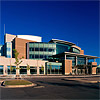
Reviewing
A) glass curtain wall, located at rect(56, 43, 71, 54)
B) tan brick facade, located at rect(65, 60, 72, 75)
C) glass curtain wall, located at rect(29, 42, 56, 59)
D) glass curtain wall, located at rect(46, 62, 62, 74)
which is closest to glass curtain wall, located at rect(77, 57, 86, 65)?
glass curtain wall, located at rect(56, 43, 71, 54)

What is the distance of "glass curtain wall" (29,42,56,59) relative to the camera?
226ft

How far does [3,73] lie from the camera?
1971 inches

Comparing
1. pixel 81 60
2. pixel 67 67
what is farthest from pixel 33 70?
pixel 81 60

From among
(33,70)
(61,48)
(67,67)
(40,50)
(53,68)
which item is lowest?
(33,70)

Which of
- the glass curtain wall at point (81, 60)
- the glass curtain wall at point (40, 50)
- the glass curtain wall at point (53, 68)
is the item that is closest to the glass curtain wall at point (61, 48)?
the glass curtain wall at point (40, 50)

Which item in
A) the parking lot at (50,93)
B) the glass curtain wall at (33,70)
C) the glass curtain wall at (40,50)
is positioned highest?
the glass curtain wall at (40,50)

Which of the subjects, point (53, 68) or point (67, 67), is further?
point (67, 67)

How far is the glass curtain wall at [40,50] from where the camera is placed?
68.9 m

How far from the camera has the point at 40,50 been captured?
69125 millimetres

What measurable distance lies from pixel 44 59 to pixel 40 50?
5.17 meters

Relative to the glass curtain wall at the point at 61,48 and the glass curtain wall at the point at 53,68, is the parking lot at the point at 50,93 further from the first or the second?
the glass curtain wall at the point at 61,48

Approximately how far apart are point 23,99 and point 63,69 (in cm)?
5221

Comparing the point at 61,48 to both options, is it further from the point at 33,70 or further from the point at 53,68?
the point at 33,70

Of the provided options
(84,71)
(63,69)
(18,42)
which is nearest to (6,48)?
(18,42)
